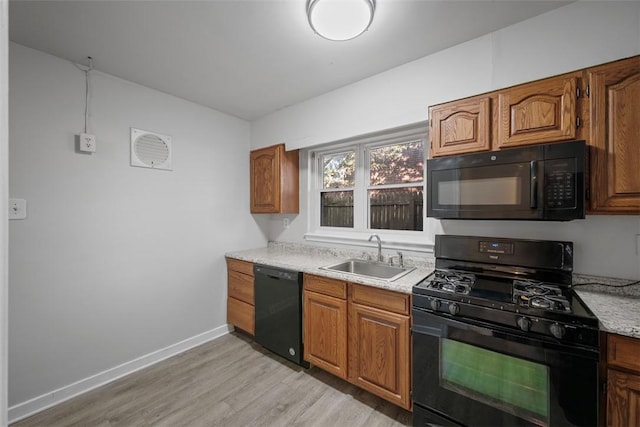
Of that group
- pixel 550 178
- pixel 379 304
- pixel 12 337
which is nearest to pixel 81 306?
pixel 12 337

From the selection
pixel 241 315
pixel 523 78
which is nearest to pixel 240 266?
pixel 241 315

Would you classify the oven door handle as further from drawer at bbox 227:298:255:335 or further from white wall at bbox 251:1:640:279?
drawer at bbox 227:298:255:335

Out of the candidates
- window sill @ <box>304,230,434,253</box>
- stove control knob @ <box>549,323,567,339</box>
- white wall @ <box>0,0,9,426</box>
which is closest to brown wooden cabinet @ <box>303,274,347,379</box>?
window sill @ <box>304,230,434,253</box>

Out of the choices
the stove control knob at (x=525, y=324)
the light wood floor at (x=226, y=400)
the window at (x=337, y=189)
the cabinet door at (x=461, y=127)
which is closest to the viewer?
the stove control knob at (x=525, y=324)

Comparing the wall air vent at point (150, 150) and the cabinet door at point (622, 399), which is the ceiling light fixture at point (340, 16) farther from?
the cabinet door at point (622, 399)

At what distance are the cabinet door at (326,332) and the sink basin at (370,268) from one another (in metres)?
0.28

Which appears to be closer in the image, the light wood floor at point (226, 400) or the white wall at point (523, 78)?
the white wall at point (523, 78)

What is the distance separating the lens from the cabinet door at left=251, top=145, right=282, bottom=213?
113 inches

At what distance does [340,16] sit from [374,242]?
5.78 ft

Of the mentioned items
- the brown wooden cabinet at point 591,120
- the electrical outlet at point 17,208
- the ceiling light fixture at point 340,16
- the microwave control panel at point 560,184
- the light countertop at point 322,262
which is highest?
the ceiling light fixture at point 340,16

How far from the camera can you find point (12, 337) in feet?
5.58

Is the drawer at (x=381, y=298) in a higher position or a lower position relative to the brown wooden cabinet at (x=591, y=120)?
lower

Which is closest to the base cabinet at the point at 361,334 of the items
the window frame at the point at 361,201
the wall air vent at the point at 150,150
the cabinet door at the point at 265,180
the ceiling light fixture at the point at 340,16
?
the window frame at the point at 361,201

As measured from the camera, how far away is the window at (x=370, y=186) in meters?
2.35
